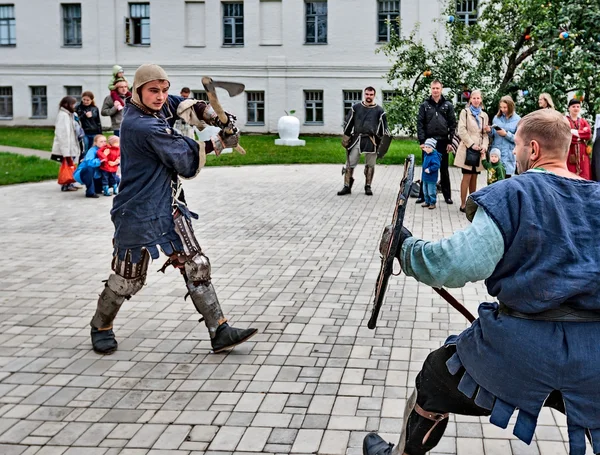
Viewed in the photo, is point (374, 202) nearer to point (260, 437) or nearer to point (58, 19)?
point (260, 437)

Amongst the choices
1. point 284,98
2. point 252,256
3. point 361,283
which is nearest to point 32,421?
point 361,283

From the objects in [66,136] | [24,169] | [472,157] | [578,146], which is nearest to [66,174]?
[66,136]

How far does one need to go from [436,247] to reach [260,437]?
1.82 m

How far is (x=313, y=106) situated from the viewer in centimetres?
3403

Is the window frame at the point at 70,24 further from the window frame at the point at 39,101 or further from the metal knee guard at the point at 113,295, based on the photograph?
the metal knee guard at the point at 113,295

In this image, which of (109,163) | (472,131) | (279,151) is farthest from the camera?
(279,151)

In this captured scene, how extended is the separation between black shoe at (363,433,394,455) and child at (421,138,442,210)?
8.80m

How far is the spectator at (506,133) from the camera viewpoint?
1152 cm

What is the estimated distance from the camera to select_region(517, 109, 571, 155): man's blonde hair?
2.85m

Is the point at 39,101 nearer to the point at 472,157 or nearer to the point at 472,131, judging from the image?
the point at 472,131

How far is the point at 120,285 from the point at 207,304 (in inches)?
23.0

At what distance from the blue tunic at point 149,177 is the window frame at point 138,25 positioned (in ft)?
102

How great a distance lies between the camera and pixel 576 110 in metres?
11.4

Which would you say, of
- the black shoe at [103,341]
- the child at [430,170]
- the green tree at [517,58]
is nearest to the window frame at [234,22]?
the green tree at [517,58]
